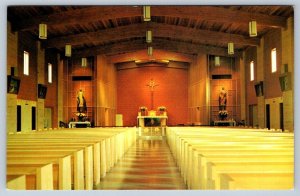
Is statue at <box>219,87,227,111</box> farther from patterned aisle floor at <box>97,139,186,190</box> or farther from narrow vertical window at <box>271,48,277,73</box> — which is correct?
patterned aisle floor at <box>97,139,186,190</box>

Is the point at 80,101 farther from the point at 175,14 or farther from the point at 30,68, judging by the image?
the point at 175,14

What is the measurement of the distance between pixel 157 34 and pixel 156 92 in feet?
27.3

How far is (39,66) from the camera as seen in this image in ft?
50.7

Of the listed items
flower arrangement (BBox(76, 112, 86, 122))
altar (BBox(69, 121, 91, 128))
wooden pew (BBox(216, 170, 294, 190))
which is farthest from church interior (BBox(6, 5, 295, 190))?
flower arrangement (BBox(76, 112, 86, 122))

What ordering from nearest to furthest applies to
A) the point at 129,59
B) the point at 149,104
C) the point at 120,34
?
the point at 120,34 < the point at 129,59 < the point at 149,104

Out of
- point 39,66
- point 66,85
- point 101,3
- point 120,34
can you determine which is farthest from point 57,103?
point 101,3

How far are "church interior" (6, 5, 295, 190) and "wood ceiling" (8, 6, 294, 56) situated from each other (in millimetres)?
39

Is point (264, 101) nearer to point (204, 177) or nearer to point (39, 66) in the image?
point (39, 66)

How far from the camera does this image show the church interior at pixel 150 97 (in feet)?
15.2

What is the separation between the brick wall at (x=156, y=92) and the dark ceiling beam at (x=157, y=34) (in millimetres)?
8007

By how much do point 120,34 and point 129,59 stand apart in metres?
5.95

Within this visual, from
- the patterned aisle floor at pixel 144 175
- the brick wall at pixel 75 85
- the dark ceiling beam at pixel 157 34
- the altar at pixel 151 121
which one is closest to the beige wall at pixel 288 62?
the dark ceiling beam at pixel 157 34

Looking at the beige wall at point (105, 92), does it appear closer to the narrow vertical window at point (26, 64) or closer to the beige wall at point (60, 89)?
the beige wall at point (60, 89)

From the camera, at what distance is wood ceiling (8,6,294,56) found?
12.4 meters
